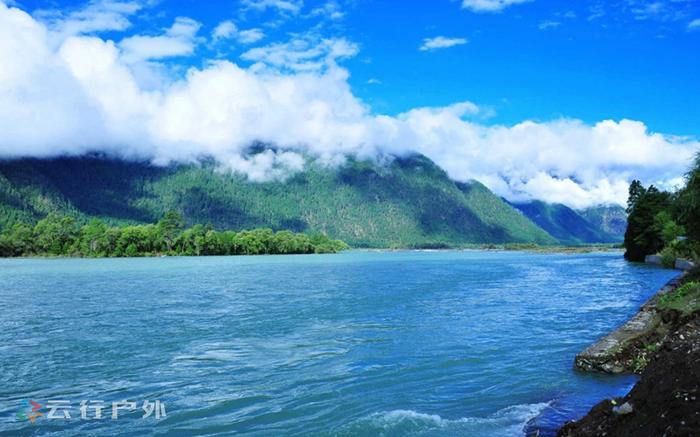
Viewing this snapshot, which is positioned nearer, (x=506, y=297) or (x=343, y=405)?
(x=343, y=405)

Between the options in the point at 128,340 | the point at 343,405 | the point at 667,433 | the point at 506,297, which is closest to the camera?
the point at 667,433

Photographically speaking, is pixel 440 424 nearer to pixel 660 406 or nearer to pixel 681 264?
pixel 660 406

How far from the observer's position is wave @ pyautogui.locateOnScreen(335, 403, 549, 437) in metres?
14.3

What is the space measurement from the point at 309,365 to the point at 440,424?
8499mm

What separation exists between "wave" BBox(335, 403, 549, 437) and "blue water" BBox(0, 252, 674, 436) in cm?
6

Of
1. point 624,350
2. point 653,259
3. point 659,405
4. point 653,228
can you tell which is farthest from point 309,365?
point 653,228

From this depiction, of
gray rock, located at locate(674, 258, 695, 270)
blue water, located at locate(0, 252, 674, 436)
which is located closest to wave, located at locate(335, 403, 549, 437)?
blue water, located at locate(0, 252, 674, 436)

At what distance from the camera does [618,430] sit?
9844 millimetres

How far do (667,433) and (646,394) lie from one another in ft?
6.04

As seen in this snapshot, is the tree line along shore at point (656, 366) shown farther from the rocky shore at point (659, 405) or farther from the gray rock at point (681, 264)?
the gray rock at point (681, 264)

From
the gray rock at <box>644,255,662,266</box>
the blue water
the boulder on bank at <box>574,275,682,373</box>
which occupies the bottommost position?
the gray rock at <box>644,255,662,266</box>

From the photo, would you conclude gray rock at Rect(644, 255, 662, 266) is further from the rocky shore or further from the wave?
the rocky shore

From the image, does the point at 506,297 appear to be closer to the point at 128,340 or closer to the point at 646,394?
the point at 128,340

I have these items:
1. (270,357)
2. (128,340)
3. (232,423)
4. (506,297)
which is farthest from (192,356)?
(506,297)
